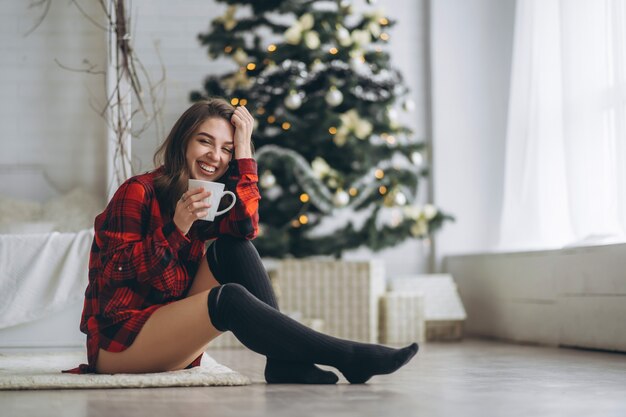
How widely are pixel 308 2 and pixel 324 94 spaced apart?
46cm

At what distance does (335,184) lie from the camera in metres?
4.41

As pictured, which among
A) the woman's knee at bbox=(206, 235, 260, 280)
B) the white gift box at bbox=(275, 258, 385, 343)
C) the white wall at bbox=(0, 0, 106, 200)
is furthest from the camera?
the white gift box at bbox=(275, 258, 385, 343)

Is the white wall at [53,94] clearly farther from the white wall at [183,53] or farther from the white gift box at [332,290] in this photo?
the white gift box at [332,290]

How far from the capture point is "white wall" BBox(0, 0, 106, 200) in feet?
13.6

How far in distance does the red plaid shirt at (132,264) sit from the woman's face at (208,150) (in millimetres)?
104

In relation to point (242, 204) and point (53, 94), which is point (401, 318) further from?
point (242, 204)

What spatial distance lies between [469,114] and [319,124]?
1.29 metres

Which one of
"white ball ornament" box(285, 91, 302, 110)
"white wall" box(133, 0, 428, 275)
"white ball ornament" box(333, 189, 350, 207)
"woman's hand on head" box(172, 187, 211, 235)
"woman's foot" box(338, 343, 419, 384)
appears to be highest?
"white wall" box(133, 0, 428, 275)

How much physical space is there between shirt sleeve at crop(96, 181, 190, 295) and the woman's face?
0.13 m

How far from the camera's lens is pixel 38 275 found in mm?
3232

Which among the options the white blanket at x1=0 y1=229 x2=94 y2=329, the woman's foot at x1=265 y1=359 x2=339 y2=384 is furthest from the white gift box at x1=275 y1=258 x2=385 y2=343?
the woman's foot at x1=265 y1=359 x2=339 y2=384

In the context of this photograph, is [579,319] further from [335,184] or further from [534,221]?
[335,184]

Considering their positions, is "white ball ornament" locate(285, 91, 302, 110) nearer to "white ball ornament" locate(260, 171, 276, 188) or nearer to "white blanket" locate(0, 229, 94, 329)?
"white ball ornament" locate(260, 171, 276, 188)

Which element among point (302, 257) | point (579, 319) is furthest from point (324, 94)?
point (579, 319)
